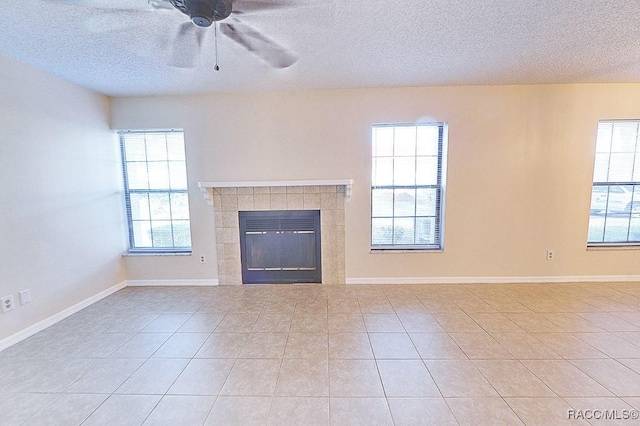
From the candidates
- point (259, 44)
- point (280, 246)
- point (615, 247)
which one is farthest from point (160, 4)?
point (615, 247)

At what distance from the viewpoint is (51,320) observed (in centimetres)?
252

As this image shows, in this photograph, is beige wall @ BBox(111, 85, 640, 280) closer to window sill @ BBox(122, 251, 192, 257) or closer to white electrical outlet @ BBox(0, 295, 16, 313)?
window sill @ BBox(122, 251, 192, 257)

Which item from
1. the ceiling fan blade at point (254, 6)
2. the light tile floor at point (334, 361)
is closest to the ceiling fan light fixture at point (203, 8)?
the ceiling fan blade at point (254, 6)

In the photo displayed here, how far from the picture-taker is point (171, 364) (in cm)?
193

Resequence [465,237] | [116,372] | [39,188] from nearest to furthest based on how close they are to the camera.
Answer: [116,372] → [39,188] → [465,237]

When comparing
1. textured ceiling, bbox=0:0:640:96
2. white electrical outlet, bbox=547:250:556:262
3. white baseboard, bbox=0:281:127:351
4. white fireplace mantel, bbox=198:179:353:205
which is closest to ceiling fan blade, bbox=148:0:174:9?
textured ceiling, bbox=0:0:640:96

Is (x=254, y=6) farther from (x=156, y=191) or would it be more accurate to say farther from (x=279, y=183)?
(x=156, y=191)

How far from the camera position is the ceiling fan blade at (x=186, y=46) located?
71.0 inches

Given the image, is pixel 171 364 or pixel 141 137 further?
pixel 141 137

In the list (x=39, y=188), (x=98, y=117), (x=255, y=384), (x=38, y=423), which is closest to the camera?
(x=38, y=423)

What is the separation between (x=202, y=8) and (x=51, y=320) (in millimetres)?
3035

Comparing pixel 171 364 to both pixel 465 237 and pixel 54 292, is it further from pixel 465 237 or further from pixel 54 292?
pixel 465 237

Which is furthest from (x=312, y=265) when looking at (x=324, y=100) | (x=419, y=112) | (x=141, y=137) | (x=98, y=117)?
(x=98, y=117)

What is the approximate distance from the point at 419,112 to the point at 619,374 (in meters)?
2.76
